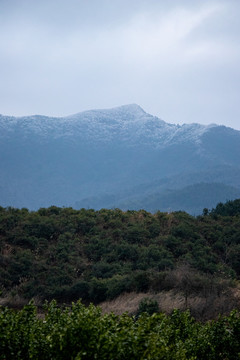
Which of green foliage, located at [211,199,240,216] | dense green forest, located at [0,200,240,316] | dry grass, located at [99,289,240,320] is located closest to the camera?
dry grass, located at [99,289,240,320]

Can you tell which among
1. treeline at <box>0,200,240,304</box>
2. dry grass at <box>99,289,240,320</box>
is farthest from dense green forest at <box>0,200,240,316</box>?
dry grass at <box>99,289,240,320</box>

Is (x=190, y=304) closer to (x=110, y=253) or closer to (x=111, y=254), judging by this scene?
(x=111, y=254)

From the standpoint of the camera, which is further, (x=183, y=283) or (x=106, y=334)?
(x=183, y=283)

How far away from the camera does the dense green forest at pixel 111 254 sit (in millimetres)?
18062

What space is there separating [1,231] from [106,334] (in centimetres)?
1898

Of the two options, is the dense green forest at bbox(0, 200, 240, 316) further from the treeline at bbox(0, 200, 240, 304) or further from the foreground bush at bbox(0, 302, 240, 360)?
the foreground bush at bbox(0, 302, 240, 360)

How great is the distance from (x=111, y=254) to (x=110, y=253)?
6.0 inches

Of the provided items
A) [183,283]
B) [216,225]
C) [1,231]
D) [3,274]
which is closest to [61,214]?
[1,231]

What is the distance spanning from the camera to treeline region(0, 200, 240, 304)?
59.6 ft

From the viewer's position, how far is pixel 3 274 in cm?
1988

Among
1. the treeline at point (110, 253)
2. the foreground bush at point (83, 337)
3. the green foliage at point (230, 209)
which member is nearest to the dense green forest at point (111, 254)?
the treeline at point (110, 253)

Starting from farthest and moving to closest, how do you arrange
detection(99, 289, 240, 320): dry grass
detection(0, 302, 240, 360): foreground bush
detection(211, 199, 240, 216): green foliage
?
detection(211, 199, 240, 216): green foliage, detection(99, 289, 240, 320): dry grass, detection(0, 302, 240, 360): foreground bush

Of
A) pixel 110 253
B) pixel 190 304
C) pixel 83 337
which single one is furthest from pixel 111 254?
pixel 83 337

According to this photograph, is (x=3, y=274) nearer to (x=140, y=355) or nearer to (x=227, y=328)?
(x=227, y=328)
